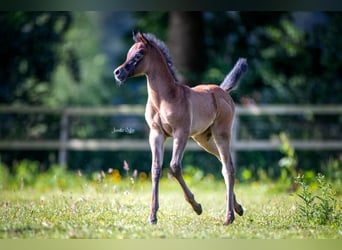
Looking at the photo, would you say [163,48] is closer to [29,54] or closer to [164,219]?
[164,219]

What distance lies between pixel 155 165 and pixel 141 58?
94cm

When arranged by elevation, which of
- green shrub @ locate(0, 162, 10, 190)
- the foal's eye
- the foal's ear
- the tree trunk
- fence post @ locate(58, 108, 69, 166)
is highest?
the tree trunk

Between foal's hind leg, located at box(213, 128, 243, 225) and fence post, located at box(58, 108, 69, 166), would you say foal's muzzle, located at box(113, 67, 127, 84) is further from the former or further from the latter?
fence post, located at box(58, 108, 69, 166)

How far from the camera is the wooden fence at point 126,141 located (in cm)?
1181

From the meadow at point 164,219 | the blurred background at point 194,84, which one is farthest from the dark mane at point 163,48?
the blurred background at point 194,84

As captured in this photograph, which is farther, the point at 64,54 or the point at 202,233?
the point at 64,54

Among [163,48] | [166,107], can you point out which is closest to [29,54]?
[163,48]

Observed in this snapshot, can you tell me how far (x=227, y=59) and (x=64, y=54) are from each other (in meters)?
3.02

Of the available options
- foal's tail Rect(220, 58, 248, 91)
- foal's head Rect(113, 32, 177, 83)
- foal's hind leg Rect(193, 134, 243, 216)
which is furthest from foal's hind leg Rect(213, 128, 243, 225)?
foal's head Rect(113, 32, 177, 83)

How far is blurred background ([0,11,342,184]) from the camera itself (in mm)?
12219

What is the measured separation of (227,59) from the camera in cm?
1312

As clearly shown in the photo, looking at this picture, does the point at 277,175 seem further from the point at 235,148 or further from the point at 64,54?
the point at 64,54

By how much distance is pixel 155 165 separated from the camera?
6.33 m
